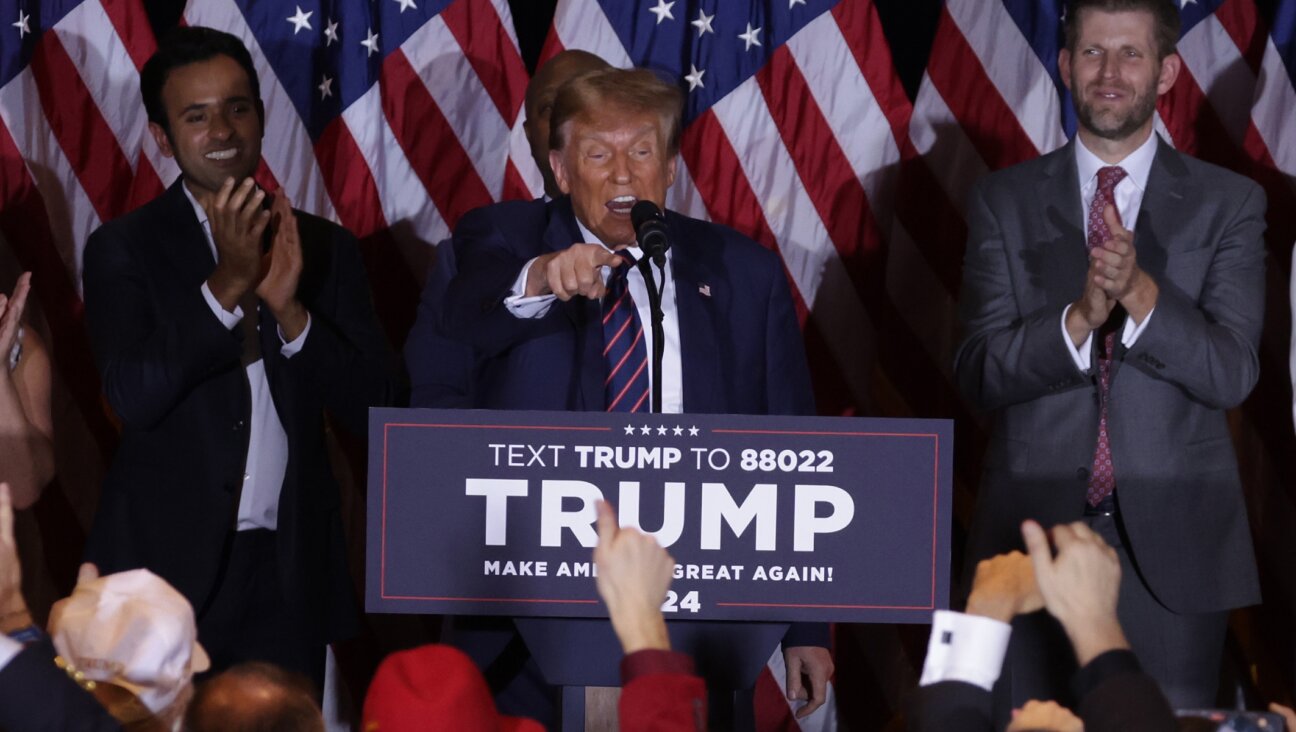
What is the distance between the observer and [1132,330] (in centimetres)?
353

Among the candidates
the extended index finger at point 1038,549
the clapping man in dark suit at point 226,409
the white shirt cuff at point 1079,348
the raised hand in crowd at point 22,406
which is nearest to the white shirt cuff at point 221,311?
the clapping man in dark suit at point 226,409

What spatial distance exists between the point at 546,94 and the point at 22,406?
1409mm

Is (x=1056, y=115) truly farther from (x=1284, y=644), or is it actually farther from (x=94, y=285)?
(x=94, y=285)

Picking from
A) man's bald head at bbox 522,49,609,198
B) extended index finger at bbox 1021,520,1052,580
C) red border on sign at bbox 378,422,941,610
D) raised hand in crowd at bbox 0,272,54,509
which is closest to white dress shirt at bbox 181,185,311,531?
raised hand in crowd at bbox 0,272,54,509

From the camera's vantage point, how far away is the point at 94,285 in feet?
12.7

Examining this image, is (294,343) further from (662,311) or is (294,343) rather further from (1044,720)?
(1044,720)

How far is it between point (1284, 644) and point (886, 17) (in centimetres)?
195

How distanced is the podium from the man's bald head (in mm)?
1794

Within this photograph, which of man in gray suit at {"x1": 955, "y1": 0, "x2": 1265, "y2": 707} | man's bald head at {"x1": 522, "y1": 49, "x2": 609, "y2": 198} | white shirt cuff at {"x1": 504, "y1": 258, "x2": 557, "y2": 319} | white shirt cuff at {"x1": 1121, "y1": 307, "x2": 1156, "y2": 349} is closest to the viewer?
white shirt cuff at {"x1": 504, "y1": 258, "x2": 557, "y2": 319}

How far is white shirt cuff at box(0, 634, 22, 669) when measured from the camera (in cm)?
200

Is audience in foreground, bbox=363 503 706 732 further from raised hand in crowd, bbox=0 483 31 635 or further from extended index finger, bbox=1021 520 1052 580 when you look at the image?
raised hand in crowd, bbox=0 483 31 635

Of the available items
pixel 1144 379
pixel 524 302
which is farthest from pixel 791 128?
pixel 524 302

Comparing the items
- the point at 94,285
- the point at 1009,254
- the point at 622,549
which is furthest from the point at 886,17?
the point at 622,549

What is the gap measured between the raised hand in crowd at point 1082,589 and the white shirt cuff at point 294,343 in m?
2.17
